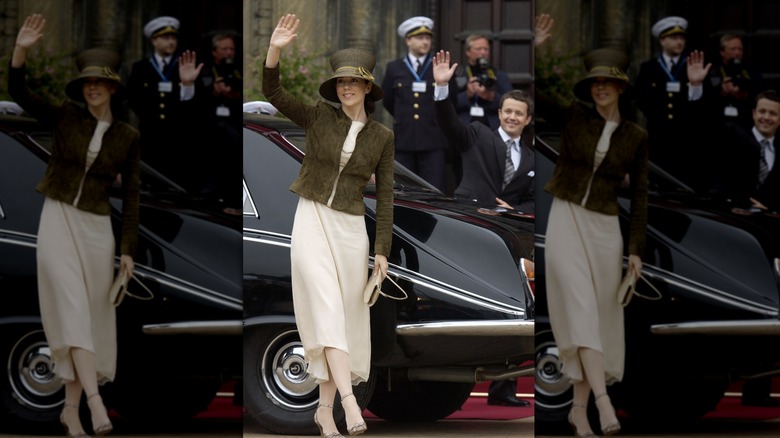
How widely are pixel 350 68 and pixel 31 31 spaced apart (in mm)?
1779

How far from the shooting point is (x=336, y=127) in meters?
6.49

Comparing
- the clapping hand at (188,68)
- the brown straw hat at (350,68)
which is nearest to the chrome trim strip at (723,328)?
the brown straw hat at (350,68)

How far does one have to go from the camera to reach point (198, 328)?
6633 millimetres

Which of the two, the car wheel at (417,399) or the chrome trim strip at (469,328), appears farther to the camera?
the car wheel at (417,399)

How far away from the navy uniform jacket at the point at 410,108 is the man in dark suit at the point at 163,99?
1.13m

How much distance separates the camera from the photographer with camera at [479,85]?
6.63m

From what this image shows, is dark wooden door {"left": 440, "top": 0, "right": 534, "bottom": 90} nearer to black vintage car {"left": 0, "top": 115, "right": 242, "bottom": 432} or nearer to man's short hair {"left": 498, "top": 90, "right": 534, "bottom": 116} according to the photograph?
man's short hair {"left": 498, "top": 90, "right": 534, "bottom": 116}

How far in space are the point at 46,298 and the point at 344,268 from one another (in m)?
1.66

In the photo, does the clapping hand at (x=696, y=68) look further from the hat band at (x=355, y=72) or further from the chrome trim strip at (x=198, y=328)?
the chrome trim strip at (x=198, y=328)

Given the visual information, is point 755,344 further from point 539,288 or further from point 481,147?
point 481,147

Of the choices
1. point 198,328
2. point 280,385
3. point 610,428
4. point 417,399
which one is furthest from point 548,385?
point 198,328

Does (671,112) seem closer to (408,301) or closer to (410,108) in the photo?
(410,108)

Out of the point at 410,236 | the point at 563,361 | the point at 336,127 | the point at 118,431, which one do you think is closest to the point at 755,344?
the point at 563,361

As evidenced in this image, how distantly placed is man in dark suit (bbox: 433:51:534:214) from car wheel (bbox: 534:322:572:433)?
30.1 inches
